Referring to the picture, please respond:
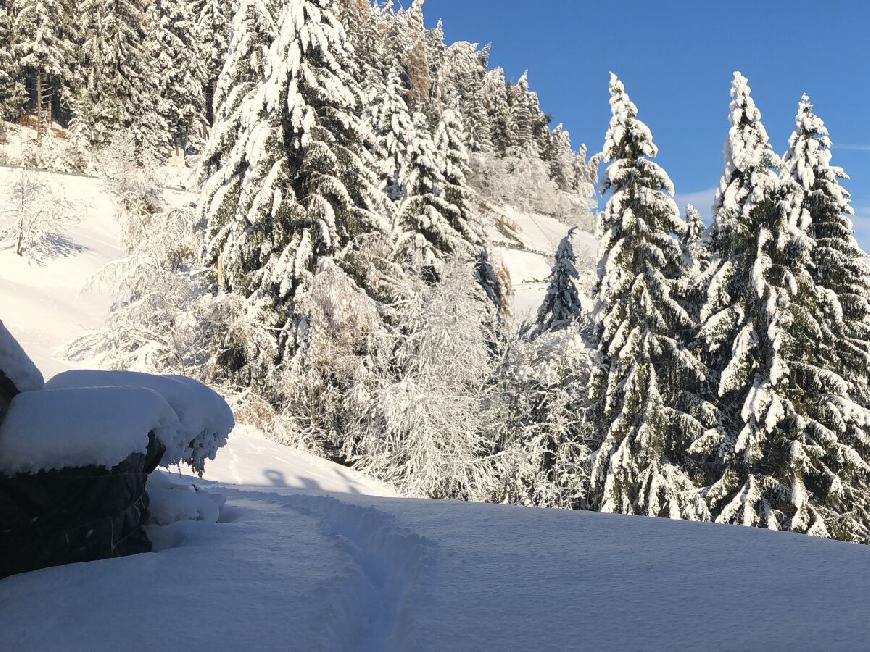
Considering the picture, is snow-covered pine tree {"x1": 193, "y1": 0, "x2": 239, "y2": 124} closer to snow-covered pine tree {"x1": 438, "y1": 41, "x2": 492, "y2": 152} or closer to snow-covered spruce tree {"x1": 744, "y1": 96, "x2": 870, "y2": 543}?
snow-covered pine tree {"x1": 438, "y1": 41, "x2": 492, "y2": 152}

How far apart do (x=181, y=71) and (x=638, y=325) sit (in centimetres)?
4956

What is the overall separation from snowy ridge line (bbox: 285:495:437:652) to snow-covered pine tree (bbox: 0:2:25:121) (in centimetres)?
Answer: 5292

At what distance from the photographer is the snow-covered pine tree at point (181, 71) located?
168 feet

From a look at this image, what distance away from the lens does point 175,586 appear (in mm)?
3713

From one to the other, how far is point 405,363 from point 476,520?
12.9 m

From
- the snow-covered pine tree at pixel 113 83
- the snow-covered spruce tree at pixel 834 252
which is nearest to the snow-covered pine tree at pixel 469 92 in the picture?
the snow-covered pine tree at pixel 113 83

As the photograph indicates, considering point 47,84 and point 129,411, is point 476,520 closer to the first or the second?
point 129,411

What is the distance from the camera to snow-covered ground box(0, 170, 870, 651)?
316cm

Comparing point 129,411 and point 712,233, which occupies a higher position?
point 712,233

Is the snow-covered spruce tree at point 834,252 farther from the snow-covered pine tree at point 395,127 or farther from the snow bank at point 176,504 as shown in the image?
the snow-covered pine tree at point 395,127

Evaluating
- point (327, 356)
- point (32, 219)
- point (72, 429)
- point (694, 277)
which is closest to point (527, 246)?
point (694, 277)

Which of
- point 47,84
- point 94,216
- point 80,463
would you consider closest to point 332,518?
point 80,463

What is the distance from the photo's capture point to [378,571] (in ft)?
15.3

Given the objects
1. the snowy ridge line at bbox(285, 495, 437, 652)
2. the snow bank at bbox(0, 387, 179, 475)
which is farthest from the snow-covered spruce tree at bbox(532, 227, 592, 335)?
the snow bank at bbox(0, 387, 179, 475)
